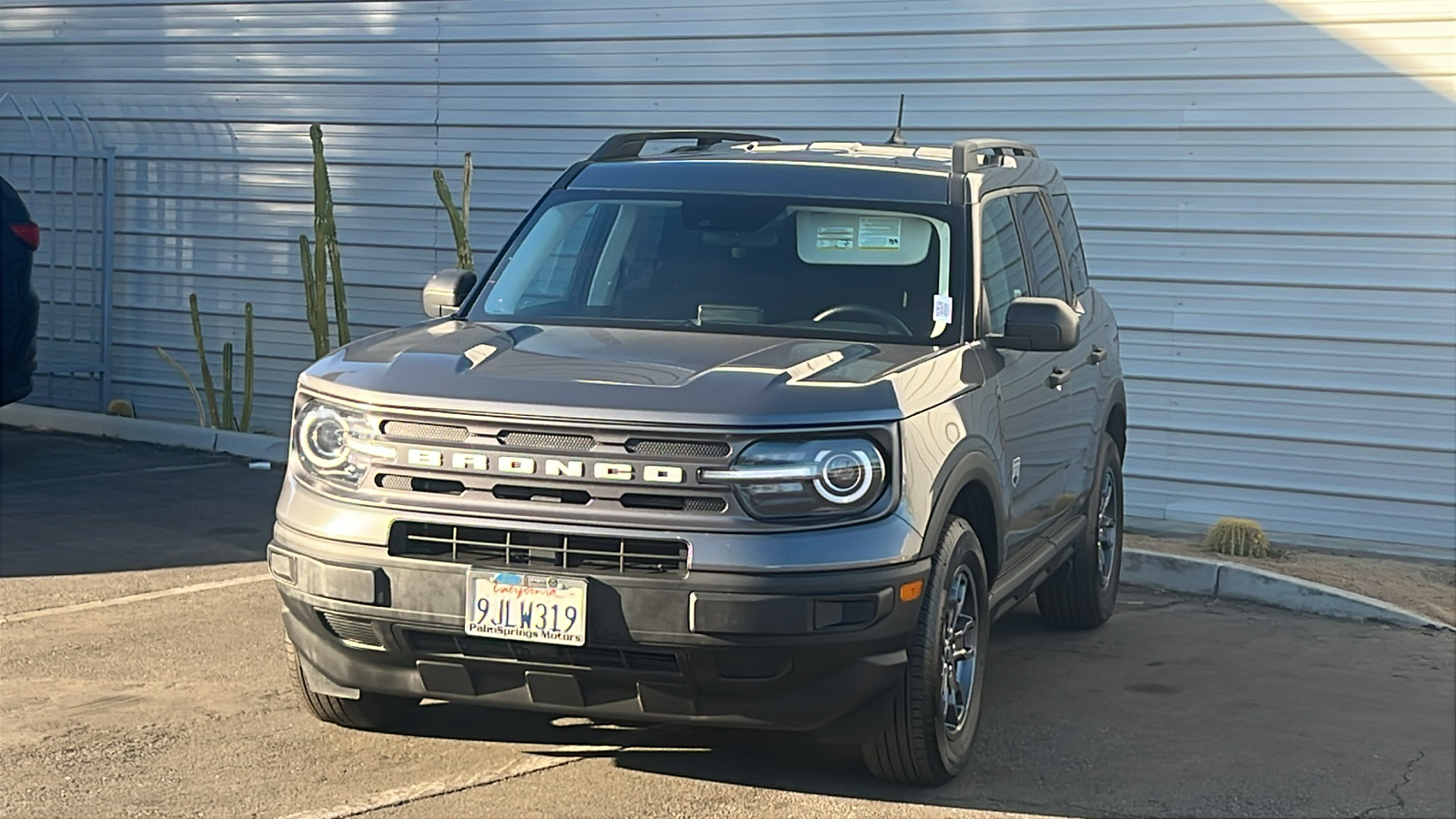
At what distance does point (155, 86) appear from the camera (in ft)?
46.0

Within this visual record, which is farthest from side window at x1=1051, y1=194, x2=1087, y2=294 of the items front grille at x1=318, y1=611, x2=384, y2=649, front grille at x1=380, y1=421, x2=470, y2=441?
front grille at x1=318, y1=611, x2=384, y2=649

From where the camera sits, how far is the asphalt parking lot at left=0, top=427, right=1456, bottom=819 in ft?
16.6

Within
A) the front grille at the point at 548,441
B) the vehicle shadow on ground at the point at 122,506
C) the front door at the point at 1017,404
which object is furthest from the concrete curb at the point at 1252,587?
the front grille at the point at 548,441

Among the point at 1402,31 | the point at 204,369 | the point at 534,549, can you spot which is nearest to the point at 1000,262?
the point at 534,549

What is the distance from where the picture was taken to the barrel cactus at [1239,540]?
29.8ft

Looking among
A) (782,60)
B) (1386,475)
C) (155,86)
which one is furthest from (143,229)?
(1386,475)

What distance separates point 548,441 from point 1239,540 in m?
5.29

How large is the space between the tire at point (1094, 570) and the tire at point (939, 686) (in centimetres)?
194

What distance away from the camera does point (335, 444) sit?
5082 millimetres

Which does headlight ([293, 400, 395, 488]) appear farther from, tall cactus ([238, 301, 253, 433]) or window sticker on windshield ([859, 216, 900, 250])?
tall cactus ([238, 301, 253, 433])

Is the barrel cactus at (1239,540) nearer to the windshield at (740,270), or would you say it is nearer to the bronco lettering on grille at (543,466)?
the windshield at (740,270)

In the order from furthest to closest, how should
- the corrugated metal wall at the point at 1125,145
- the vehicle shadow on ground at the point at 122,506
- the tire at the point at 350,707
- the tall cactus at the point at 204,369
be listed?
the tall cactus at the point at 204,369, the corrugated metal wall at the point at 1125,145, the vehicle shadow on ground at the point at 122,506, the tire at the point at 350,707

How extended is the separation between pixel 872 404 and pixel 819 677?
0.73m

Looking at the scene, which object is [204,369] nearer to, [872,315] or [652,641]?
[872,315]
